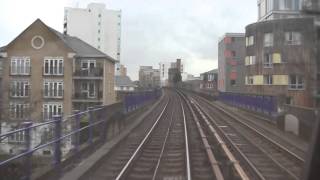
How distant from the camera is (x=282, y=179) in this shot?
12164 millimetres

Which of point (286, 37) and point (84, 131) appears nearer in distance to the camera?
point (84, 131)

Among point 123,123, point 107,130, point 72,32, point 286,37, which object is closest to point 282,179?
point 107,130

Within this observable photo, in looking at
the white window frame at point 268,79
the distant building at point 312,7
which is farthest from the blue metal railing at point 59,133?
the white window frame at point 268,79

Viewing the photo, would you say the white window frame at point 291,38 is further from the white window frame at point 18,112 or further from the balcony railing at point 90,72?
the white window frame at point 18,112

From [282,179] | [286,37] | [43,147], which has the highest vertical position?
[286,37]

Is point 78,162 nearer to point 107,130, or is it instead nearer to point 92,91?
point 107,130

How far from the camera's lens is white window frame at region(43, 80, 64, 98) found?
64375mm

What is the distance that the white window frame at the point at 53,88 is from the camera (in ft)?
211

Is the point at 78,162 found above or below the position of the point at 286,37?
below

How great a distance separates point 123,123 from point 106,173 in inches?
499

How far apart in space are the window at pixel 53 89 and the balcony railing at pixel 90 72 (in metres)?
2.43

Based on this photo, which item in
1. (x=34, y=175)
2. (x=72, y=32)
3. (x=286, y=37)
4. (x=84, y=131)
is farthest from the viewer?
(x=72, y=32)

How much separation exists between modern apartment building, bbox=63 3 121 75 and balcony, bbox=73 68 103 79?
58.7m

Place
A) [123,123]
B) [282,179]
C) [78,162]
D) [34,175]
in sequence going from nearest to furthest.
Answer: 1. [34,175]
2. [282,179]
3. [78,162]
4. [123,123]
